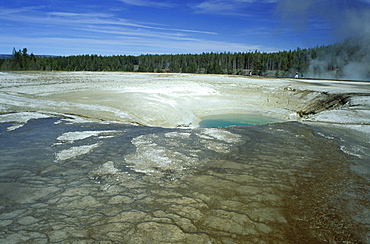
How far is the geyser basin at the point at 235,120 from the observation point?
53.1ft

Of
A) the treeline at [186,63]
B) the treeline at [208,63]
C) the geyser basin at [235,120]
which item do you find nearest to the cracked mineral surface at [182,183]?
the geyser basin at [235,120]

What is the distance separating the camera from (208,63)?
84.2 m

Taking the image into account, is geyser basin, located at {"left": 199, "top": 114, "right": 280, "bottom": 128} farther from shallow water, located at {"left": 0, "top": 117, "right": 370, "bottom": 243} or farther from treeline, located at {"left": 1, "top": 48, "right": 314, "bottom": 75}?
treeline, located at {"left": 1, "top": 48, "right": 314, "bottom": 75}

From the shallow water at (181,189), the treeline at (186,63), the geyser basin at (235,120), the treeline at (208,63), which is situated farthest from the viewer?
the treeline at (186,63)

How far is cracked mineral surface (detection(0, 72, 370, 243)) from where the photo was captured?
3352 millimetres

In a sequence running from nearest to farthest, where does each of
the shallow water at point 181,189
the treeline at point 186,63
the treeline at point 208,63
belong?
the shallow water at point 181,189, the treeline at point 208,63, the treeline at point 186,63

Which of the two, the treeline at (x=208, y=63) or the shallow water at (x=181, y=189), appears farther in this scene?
the treeline at (x=208, y=63)

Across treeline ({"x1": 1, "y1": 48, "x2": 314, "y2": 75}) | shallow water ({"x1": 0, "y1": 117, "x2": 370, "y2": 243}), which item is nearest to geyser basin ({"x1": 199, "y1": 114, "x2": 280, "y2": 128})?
shallow water ({"x1": 0, "y1": 117, "x2": 370, "y2": 243})

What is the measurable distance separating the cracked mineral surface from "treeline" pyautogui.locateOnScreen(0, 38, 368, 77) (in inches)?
2140

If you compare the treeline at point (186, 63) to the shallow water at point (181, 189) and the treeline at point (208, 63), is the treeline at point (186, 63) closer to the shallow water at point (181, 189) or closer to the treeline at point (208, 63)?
the treeline at point (208, 63)

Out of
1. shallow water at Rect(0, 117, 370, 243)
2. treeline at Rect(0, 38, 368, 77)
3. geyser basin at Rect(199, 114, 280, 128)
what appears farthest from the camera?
treeline at Rect(0, 38, 368, 77)

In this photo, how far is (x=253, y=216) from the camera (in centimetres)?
371

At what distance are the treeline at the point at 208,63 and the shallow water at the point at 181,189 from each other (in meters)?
55.4

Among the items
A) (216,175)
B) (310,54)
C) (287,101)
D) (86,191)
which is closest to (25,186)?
(86,191)
